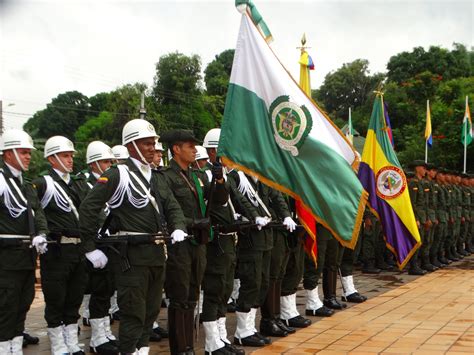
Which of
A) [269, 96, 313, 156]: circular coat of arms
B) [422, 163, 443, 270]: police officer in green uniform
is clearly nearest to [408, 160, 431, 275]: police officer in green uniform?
[422, 163, 443, 270]: police officer in green uniform

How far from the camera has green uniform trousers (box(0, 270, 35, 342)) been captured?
225 inches

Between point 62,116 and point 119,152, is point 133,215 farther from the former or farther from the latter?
point 62,116

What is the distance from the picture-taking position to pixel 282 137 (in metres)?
6.62

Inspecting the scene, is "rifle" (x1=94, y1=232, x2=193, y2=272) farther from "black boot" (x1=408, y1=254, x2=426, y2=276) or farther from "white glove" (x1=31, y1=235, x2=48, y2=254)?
"black boot" (x1=408, y1=254, x2=426, y2=276)

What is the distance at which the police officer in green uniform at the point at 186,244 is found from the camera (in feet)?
19.2

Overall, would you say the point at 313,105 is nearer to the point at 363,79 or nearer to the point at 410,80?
the point at 410,80

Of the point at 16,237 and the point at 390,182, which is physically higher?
the point at 390,182

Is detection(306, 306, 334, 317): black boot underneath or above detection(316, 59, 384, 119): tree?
underneath

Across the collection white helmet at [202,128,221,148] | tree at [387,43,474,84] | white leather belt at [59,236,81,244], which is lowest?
white leather belt at [59,236,81,244]

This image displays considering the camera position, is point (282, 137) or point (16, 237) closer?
point (16, 237)

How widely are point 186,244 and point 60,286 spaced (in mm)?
1572

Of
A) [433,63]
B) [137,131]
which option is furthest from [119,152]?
[433,63]

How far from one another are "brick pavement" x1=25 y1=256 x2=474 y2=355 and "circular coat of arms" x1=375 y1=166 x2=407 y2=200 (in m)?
1.66

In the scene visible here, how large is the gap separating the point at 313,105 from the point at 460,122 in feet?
84.3
